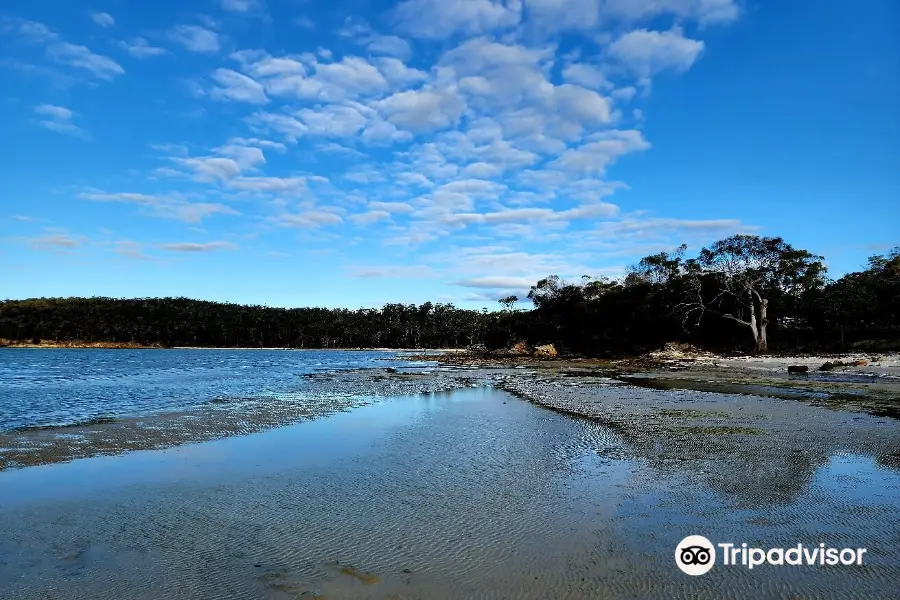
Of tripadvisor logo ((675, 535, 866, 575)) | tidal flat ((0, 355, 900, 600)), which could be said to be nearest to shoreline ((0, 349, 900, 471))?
tidal flat ((0, 355, 900, 600))

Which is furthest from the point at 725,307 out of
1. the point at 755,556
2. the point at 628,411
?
the point at 755,556

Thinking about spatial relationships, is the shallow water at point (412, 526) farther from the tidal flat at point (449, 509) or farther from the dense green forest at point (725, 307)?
the dense green forest at point (725, 307)

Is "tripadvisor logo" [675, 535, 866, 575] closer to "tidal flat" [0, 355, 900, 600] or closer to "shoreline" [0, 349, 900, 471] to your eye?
"tidal flat" [0, 355, 900, 600]

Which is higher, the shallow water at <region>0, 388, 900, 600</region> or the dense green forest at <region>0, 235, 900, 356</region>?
the dense green forest at <region>0, 235, 900, 356</region>

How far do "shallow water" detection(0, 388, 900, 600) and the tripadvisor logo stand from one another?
138 millimetres

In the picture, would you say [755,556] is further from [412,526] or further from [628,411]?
[628,411]

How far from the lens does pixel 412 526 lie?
21.0 feet

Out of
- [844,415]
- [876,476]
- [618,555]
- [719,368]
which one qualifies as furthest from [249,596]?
[719,368]

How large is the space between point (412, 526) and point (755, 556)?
382cm

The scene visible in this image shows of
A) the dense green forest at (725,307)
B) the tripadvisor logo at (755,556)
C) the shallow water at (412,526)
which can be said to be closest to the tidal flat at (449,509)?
the shallow water at (412,526)

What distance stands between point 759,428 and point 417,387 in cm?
1794

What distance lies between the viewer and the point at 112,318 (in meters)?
168

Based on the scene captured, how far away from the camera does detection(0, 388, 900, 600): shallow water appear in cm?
478

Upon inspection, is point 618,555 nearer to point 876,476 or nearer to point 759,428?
point 876,476
